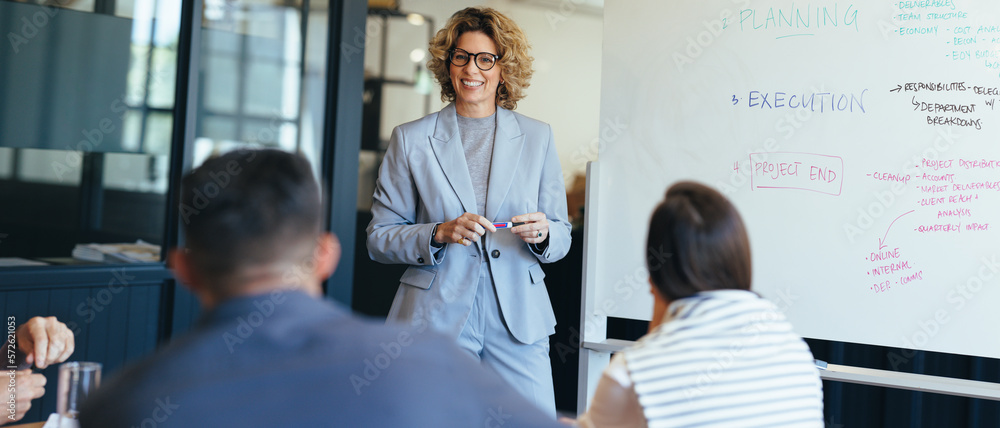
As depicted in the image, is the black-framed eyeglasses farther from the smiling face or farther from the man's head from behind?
the man's head from behind

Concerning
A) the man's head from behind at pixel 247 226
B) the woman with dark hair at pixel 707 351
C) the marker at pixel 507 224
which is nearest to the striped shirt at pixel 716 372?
the woman with dark hair at pixel 707 351

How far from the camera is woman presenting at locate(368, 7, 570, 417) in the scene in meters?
2.26

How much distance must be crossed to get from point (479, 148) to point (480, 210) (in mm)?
195

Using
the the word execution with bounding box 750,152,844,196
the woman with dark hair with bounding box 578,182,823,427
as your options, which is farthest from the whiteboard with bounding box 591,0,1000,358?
the woman with dark hair with bounding box 578,182,823,427

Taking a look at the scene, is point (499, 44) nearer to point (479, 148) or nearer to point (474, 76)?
point (474, 76)

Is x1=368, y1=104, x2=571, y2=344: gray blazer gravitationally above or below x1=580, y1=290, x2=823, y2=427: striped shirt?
above

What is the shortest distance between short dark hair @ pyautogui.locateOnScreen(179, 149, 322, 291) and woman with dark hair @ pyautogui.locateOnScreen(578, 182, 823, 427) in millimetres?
585

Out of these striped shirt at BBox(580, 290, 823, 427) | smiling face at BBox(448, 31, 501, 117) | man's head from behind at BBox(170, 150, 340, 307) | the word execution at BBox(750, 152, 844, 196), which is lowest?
striped shirt at BBox(580, 290, 823, 427)

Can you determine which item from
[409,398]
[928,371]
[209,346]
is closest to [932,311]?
[928,371]

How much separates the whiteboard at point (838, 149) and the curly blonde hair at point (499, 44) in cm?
39

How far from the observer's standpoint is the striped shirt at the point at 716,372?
3.92 ft

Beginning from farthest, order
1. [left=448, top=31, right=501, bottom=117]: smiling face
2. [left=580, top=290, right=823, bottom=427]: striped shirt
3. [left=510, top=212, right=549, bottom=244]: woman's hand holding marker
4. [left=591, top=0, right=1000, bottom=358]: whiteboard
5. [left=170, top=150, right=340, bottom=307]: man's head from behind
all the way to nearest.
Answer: [left=448, top=31, right=501, bottom=117]: smiling face
[left=510, top=212, right=549, bottom=244]: woman's hand holding marker
[left=591, top=0, right=1000, bottom=358]: whiteboard
[left=580, top=290, right=823, bottom=427]: striped shirt
[left=170, top=150, right=340, bottom=307]: man's head from behind

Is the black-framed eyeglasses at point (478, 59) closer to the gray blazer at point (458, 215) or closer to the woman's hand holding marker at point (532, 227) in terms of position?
the gray blazer at point (458, 215)

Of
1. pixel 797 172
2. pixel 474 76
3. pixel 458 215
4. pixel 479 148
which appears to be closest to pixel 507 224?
pixel 458 215
